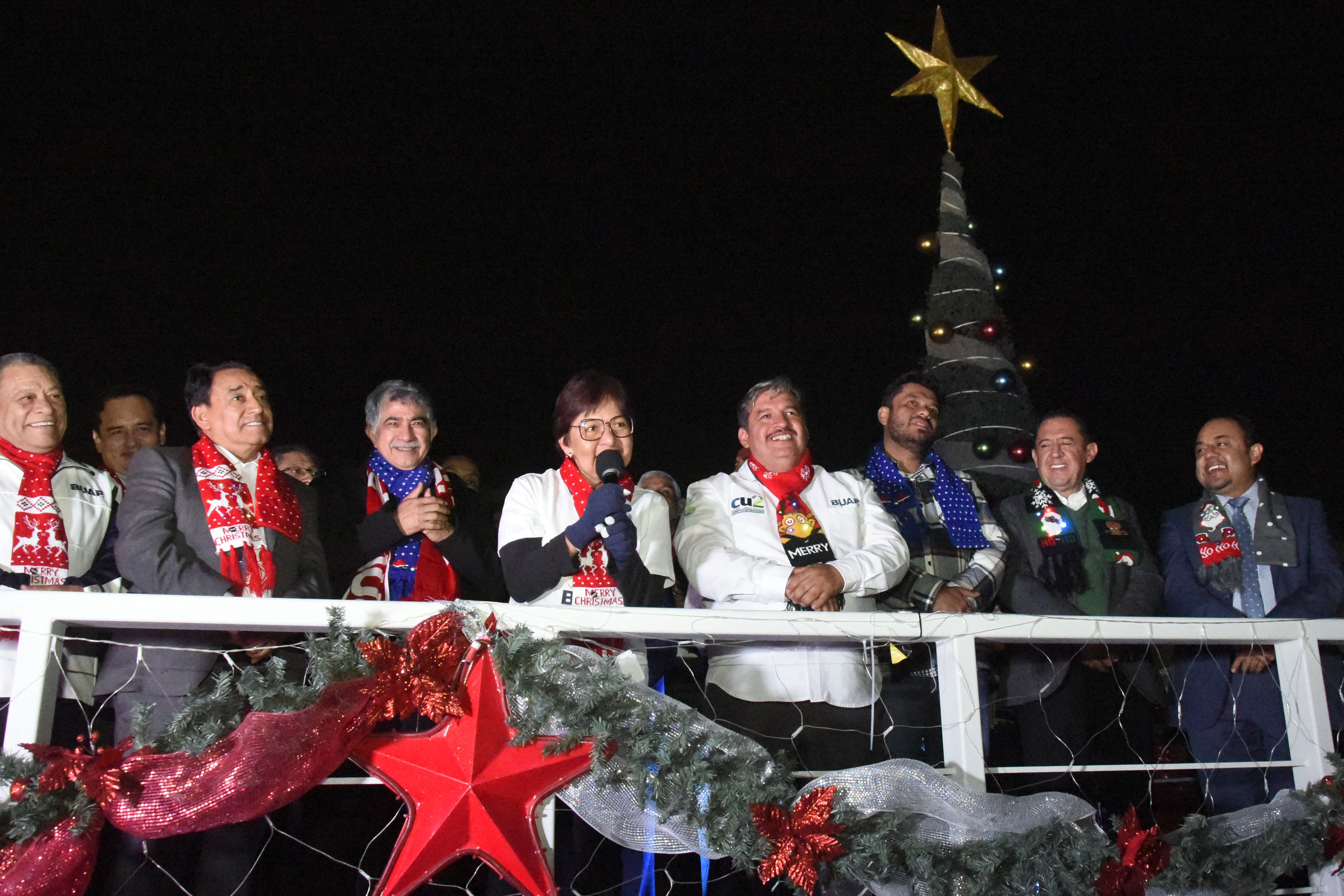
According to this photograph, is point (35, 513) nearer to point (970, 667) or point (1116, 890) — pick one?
point (970, 667)

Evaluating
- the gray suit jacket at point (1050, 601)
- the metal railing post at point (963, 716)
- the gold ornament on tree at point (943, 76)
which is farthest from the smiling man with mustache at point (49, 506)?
the gold ornament on tree at point (943, 76)

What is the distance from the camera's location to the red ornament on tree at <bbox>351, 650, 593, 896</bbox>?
181cm

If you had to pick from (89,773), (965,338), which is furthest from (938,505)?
(89,773)

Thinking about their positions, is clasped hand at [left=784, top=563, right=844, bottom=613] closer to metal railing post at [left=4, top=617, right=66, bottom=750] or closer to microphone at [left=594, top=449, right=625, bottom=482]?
microphone at [left=594, top=449, right=625, bottom=482]

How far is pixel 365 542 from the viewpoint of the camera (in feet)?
8.82

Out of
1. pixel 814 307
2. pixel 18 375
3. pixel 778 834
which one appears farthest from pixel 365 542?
pixel 814 307

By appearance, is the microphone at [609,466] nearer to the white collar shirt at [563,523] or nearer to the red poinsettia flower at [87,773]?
the white collar shirt at [563,523]

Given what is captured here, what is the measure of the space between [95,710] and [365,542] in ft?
2.29

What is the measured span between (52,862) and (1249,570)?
300 cm

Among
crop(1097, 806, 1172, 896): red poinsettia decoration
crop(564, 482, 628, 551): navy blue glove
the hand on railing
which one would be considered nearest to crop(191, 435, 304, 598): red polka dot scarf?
crop(564, 482, 628, 551): navy blue glove

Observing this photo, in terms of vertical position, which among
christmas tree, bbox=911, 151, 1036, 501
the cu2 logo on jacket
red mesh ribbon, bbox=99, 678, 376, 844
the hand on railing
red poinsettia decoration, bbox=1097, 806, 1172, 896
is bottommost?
red poinsettia decoration, bbox=1097, 806, 1172, 896

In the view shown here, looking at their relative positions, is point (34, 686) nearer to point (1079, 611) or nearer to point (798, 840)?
point (798, 840)

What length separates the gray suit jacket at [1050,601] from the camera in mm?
A: 2822

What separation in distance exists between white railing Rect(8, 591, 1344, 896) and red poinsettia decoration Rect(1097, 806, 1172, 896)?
17 centimetres
